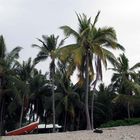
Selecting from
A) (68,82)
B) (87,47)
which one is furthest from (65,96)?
(87,47)

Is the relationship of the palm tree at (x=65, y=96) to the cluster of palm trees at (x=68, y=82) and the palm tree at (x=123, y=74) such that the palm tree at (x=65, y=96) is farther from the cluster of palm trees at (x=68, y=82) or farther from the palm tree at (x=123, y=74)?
the palm tree at (x=123, y=74)

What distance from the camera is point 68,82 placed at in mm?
51594

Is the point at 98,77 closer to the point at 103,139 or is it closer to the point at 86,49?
the point at 86,49

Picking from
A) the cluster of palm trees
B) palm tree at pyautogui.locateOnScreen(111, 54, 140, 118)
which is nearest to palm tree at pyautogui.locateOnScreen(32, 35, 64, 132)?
the cluster of palm trees

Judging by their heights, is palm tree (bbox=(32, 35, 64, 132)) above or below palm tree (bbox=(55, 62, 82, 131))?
above

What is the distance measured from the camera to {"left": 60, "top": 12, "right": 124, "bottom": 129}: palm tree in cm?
3169

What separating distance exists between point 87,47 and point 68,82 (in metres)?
19.5

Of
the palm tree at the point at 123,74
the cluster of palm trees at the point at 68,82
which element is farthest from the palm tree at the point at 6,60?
the palm tree at the point at 123,74

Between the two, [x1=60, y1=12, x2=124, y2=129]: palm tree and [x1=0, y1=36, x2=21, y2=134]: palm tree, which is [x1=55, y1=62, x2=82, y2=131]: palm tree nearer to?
[x1=0, y1=36, x2=21, y2=134]: palm tree

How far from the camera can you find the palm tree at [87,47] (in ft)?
104

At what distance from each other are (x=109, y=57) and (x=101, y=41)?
5.62 ft

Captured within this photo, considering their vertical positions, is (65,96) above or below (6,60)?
below

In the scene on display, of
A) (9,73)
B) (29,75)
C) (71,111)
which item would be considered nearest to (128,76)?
(71,111)

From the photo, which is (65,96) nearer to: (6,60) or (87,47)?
(6,60)
